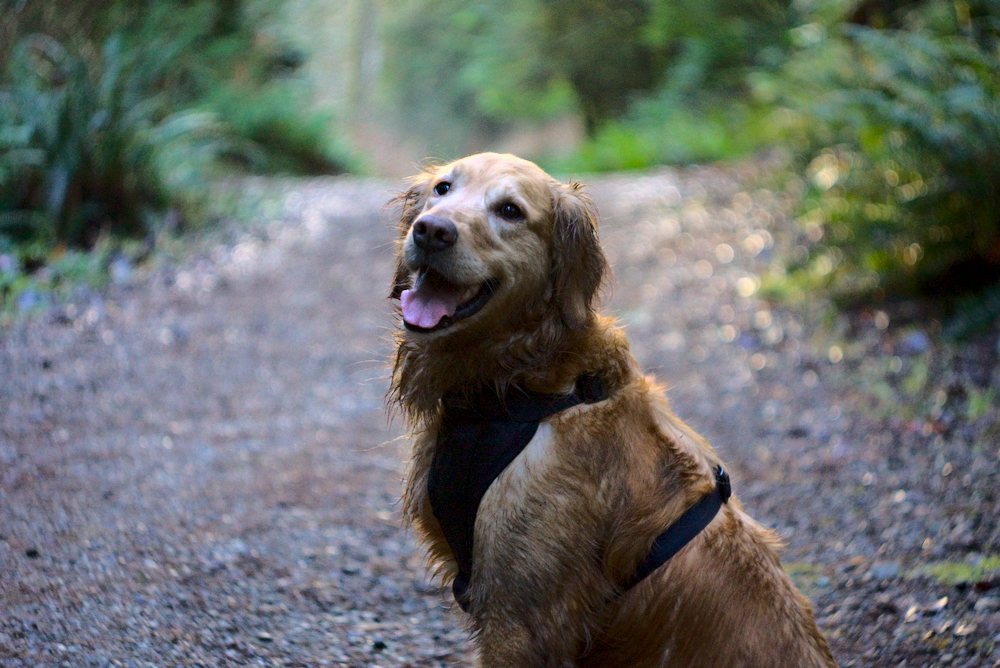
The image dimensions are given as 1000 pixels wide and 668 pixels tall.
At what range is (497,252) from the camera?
2.93 m

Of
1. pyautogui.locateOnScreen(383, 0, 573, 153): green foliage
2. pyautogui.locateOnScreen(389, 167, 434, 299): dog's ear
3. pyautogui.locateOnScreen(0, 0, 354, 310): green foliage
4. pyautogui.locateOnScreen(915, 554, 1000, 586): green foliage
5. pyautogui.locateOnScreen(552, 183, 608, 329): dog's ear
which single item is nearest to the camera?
pyautogui.locateOnScreen(552, 183, 608, 329): dog's ear

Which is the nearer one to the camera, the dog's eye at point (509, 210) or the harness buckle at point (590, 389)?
the harness buckle at point (590, 389)

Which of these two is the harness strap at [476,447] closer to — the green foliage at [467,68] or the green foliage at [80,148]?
the green foliage at [80,148]

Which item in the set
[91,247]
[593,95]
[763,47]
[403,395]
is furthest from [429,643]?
[593,95]

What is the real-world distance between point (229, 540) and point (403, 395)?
1408 mm

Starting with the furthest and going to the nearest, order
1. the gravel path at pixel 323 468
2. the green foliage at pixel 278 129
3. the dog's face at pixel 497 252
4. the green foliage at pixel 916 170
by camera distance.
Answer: the green foliage at pixel 278 129, the green foliage at pixel 916 170, the gravel path at pixel 323 468, the dog's face at pixel 497 252

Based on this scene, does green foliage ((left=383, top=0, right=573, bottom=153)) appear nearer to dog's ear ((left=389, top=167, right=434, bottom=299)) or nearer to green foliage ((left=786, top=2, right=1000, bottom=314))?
green foliage ((left=786, top=2, right=1000, bottom=314))

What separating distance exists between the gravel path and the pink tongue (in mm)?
1143

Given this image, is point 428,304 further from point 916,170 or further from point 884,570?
point 916,170

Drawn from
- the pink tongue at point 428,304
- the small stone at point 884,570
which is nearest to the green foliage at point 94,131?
the pink tongue at point 428,304

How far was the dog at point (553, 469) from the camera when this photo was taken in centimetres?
261

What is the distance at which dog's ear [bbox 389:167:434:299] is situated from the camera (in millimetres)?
3207

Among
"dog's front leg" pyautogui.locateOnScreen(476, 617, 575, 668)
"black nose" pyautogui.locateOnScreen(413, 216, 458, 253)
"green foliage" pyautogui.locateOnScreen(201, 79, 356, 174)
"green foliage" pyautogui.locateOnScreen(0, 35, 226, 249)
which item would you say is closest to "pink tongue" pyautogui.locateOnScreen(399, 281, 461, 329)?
"black nose" pyautogui.locateOnScreen(413, 216, 458, 253)

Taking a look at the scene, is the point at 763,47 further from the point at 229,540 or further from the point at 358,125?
the point at 358,125
